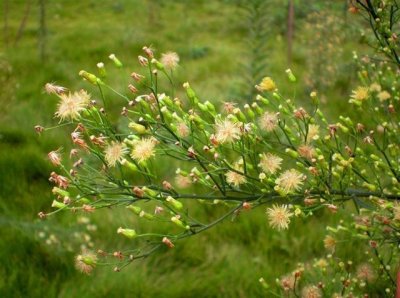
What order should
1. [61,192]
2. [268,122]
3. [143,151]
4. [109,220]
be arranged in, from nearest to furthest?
[143,151], [61,192], [268,122], [109,220]

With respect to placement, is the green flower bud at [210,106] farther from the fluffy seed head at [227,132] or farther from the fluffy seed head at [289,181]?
the fluffy seed head at [289,181]

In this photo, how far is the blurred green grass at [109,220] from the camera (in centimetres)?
308

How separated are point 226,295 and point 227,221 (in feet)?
2.52

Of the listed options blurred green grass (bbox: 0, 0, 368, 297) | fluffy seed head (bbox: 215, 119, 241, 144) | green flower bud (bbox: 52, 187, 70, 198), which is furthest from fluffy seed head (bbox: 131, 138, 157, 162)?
blurred green grass (bbox: 0, 0, 368, 297)

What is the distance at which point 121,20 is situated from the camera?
340 inches

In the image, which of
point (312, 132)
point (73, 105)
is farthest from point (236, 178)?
point (73, 105)

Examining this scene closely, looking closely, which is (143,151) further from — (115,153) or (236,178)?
(236,178)

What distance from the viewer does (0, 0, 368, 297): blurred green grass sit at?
3080 millimetres

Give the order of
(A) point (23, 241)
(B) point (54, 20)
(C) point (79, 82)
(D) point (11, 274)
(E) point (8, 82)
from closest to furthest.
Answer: (D) point (11, 274), (A) point (23, 241), (E) point (8, 82), (C) point (79, 82), (B) point (54, 20)

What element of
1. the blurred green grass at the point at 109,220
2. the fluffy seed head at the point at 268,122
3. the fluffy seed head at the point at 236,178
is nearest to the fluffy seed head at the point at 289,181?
the fluffy seed head at the point at 236,178

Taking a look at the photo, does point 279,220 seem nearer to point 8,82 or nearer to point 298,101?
point 298,101

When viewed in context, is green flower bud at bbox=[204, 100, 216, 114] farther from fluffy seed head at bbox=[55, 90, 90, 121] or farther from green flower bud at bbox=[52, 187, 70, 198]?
green flower bud at bbox=[52, 187, 70, 198]

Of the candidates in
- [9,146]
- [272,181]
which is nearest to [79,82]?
[9,146]

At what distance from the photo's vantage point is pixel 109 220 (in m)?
3.73
